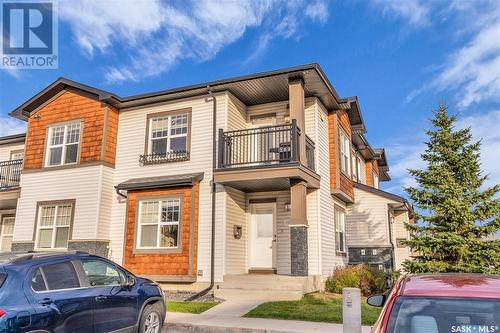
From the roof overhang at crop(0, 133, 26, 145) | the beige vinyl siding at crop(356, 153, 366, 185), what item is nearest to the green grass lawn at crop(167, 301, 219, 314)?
the roof overhang at crop(0, 133, 26, 145)

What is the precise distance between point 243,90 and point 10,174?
39.3 feet

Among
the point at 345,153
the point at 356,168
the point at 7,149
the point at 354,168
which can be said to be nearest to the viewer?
the point at 345,153

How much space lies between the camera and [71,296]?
5859 mm

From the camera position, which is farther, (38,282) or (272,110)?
(272,110)

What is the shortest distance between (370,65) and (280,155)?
1331 centimetres

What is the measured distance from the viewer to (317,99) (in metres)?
15.4

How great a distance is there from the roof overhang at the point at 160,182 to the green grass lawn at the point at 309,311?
16.6 ft

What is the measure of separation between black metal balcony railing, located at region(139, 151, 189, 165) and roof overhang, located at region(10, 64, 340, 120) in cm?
215

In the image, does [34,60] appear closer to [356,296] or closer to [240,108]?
[240,108]

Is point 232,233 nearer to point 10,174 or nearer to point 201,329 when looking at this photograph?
point 201,329

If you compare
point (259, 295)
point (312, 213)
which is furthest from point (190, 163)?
point (259, 295)

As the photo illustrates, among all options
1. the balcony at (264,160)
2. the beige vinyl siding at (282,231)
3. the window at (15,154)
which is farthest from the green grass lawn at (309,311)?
the window at (15,154)

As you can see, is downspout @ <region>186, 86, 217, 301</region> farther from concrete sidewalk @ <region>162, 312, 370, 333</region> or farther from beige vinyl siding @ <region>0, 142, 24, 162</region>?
beige vinyl siding @ <region>0, 142, 24, 162</region>

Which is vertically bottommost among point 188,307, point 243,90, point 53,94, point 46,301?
point 188,307
